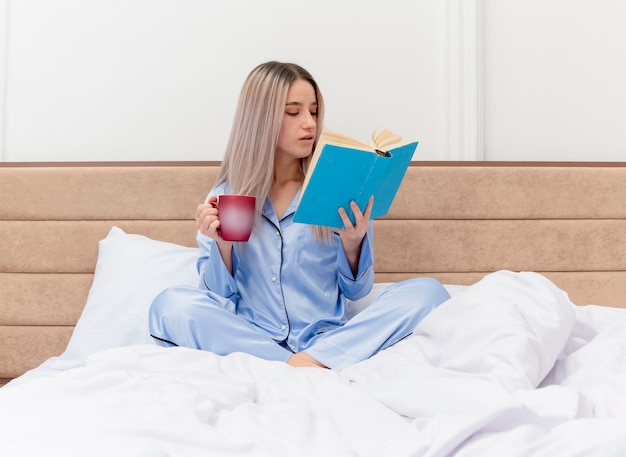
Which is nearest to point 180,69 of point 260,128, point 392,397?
point 260,128

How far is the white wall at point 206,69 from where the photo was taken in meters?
2.25

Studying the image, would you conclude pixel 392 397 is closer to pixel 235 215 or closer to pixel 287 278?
pixel 235 215

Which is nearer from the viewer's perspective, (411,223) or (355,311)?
(355,311)

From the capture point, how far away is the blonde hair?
1.80 m

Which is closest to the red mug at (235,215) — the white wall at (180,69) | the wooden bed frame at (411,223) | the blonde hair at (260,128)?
the blonde hair at (260,128)

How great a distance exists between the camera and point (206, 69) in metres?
2.25

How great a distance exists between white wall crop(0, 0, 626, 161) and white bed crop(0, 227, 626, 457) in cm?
106

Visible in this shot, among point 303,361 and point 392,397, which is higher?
point 392,397

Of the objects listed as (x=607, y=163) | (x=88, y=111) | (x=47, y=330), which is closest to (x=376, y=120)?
(x=607, y=163)

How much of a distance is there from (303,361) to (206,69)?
1.14 m

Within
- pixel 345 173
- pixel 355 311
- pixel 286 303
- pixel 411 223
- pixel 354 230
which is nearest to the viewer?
pixel 345 173

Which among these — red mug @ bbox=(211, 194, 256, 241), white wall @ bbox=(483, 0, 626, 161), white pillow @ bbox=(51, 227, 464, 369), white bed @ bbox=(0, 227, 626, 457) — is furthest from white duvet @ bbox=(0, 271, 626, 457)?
white wall @ bbox=(483, 0, 626, 161)

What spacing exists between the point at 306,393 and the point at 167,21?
158 centimetres

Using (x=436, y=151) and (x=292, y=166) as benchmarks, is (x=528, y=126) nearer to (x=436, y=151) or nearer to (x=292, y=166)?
(x=436, y=151)
